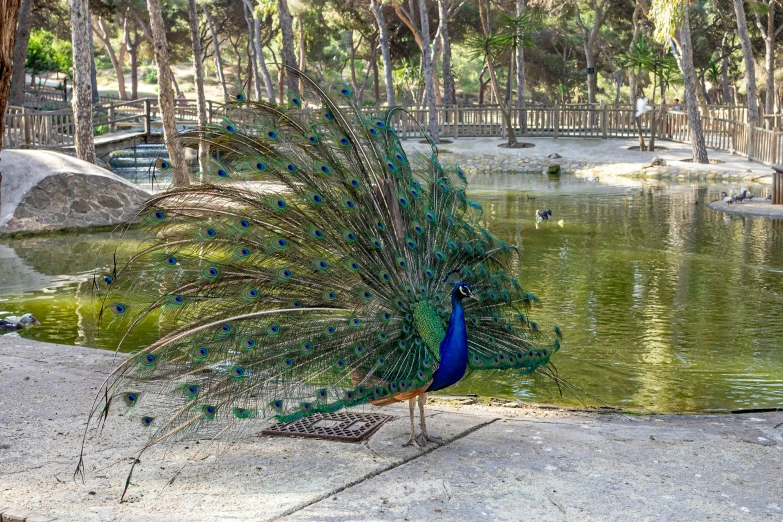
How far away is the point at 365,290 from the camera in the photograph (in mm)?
5879

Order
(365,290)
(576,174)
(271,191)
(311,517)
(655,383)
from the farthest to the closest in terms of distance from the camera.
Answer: (576,174), (655,383), (271,191), (365,290), (311,517)

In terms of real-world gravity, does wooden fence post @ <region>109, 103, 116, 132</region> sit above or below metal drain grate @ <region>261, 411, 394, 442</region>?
above

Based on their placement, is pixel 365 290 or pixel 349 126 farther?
pixel 349 126

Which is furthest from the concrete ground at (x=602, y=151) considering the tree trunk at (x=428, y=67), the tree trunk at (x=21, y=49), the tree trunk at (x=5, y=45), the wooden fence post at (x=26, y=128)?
the tree trunk at (x=5, y=45)

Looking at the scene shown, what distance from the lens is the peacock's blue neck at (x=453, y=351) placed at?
5.39 metres

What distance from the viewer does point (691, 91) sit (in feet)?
91.4

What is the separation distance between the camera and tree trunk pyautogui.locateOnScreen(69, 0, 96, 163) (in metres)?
19.7

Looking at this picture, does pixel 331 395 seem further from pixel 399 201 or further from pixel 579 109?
pixel 579 109

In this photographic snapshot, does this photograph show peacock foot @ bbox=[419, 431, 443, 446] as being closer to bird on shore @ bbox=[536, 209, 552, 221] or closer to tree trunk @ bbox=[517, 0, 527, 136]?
bird on shore @ bbox=[536, 209, 552, 221]

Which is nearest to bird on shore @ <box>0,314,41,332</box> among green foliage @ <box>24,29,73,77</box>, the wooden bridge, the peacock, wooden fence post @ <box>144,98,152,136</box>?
the peacock

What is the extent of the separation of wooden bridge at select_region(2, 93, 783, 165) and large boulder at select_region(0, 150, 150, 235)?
19.2ft

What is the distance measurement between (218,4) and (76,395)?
5058 centimetres

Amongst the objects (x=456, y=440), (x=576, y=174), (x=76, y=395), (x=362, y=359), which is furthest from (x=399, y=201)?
(x=576, y=174)

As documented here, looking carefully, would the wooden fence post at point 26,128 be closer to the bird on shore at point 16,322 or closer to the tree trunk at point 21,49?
the tree trunk at point 21,49
